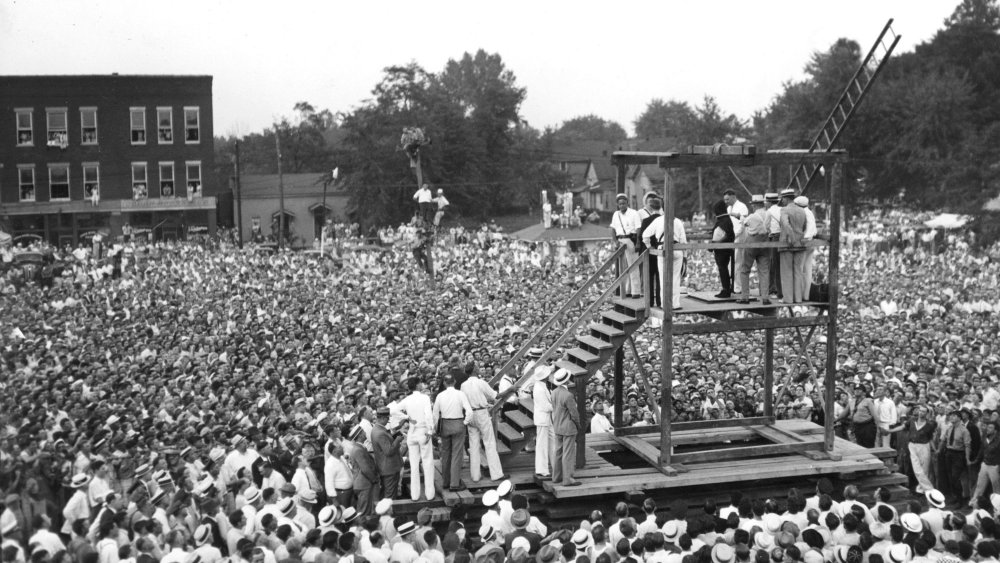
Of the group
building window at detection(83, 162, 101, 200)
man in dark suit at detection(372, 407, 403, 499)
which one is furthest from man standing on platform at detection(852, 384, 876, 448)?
building window at detection(83, 162, 101, 200)

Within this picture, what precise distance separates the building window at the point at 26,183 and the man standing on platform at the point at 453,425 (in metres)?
33.5

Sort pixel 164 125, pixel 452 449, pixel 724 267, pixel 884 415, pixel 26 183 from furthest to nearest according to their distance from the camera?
pixel 164 125 < pixel 26 183 < pixel 884 415 < pixel 724 267 < pixel 452 449

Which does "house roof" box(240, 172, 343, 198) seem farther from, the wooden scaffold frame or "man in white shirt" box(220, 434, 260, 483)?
the wooden scaffold frame

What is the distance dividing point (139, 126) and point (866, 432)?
133 ft

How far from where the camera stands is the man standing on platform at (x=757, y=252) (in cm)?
1235

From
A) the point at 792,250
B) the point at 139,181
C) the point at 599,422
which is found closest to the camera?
the point at 792,250

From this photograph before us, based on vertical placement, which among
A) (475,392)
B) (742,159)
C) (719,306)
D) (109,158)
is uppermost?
(109,158)

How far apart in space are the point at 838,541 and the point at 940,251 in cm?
3694

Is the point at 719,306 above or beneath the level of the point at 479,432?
above

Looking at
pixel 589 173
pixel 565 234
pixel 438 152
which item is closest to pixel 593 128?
pixel 589 173

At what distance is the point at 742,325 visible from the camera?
12.2 m

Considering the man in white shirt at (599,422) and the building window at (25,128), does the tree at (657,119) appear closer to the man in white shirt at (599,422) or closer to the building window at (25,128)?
the building window at (25,128)

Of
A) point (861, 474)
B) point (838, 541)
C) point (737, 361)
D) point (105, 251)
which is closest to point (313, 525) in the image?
point (838, 541)

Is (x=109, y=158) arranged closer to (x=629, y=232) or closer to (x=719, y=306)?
(x=629, y=232)
